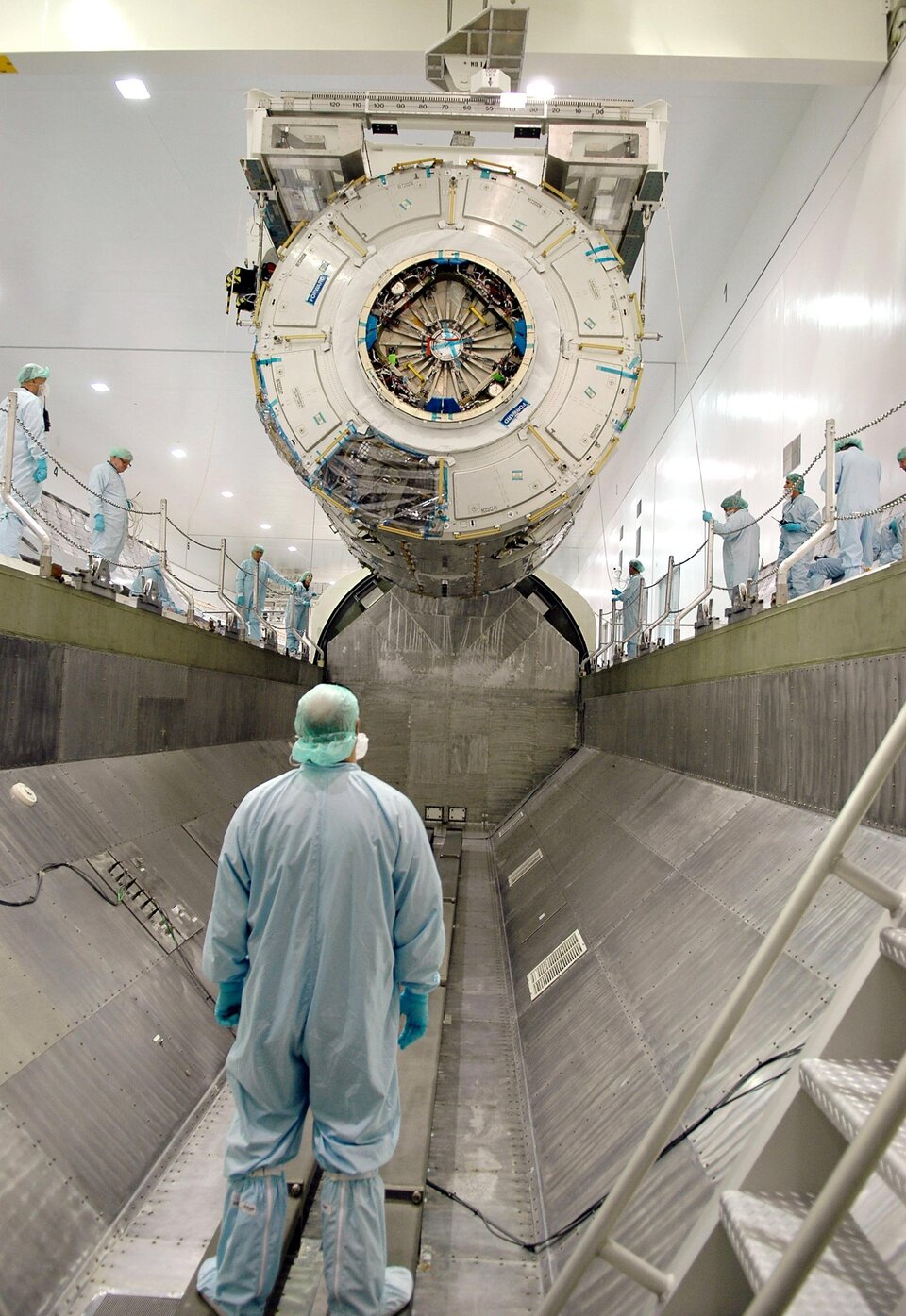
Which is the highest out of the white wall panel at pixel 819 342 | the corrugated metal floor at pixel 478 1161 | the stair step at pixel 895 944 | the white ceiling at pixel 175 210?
the white ceiling at pixel 175 210

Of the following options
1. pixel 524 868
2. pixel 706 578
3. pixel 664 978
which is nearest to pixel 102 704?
pixel 664 978

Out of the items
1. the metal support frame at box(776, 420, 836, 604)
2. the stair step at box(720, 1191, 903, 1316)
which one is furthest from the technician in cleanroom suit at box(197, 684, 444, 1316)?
the metal support frame at box(776, 420, 836, 604)

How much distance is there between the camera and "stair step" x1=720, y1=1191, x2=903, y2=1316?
5.19 feet

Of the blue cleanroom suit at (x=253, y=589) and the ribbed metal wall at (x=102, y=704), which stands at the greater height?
the blue cleanroom suit at (x=253, y=589)

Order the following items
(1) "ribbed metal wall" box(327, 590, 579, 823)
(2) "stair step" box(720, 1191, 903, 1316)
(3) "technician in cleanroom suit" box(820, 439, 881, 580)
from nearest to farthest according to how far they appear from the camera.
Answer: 1. (2) "stair step" box(720, 1191, 903, 1316)
2. (3) "technician in cleanroom suit" box(820, 439, 881, 580)
3. (1) "ribbed metal wall" box(327, 590, 579, 823)

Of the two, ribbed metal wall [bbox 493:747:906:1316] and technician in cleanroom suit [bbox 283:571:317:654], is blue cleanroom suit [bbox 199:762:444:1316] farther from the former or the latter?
technician in cleanroom suit [bbox 283:571:317:654]

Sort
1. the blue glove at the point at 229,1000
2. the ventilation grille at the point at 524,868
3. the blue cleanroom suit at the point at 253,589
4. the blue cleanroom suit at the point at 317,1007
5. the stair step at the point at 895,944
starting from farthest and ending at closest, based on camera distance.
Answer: the blue cleanroom suit at the point at 253,589
the ventilation grille at the point at 524,868
the blue glove at the point at 229,1000
the blue cleanroom suit at the point at 317,1007
the stair step at the point at 895,944

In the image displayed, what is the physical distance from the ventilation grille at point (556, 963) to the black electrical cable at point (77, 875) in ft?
7.49

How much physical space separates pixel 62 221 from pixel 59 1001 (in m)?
10.2

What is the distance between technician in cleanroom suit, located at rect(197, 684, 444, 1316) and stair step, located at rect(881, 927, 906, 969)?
1199 mm

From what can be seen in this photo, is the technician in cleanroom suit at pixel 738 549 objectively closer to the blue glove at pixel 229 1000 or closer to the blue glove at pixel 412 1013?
the blue glove at pixel 412 1013

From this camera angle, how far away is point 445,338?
15.2ft

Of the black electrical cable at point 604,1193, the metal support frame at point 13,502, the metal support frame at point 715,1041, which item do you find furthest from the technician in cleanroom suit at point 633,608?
the metal support frame at point 715,1041

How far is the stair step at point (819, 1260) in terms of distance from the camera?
1.58m
